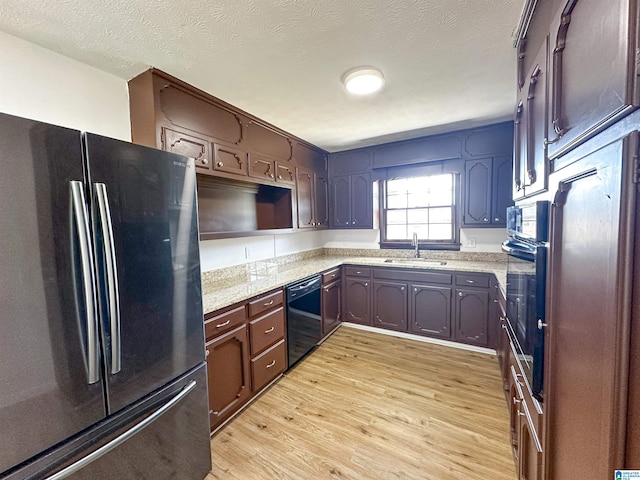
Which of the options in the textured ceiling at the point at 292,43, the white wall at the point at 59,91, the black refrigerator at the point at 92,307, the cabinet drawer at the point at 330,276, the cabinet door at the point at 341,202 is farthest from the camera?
the cabinet door at the point at 341,202

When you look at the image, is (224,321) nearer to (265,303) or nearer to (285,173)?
(265,303)

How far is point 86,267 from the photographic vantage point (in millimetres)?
981

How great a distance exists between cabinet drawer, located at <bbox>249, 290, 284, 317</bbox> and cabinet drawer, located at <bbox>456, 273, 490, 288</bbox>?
196cm

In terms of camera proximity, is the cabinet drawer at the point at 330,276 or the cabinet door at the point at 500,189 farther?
the cabinet drawer at the point at 330,276

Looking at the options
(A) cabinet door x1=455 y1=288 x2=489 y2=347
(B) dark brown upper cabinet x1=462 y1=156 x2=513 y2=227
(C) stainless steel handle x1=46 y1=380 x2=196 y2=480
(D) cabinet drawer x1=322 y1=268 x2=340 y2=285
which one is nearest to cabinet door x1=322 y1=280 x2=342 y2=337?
(D) cabinet drawer x1=322 y1=268 x2=340 y2=285

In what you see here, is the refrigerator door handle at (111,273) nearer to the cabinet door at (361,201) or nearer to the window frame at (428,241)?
the cabinet door at (361,201)

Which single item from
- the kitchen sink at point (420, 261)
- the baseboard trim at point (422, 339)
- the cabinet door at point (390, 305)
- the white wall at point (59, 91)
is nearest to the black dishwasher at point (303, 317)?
the baseboard trim at point (422, 339)

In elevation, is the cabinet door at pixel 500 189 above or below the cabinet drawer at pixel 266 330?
above

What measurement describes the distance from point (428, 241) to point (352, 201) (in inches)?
46.8

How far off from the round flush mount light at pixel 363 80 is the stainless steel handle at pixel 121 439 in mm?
2163

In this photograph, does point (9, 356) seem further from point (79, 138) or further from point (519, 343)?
point (519, 343)

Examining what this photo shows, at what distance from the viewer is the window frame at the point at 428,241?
3.33 meters

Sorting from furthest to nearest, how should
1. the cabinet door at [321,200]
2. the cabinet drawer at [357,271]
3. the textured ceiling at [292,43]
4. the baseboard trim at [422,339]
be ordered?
the cabinet door at [321,200]
the cabinet drawer at [357,271]
the baseboard trim at [422,339]
the textured ceiling at [292,43]

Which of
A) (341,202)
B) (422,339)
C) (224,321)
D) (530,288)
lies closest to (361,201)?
(341,202)
